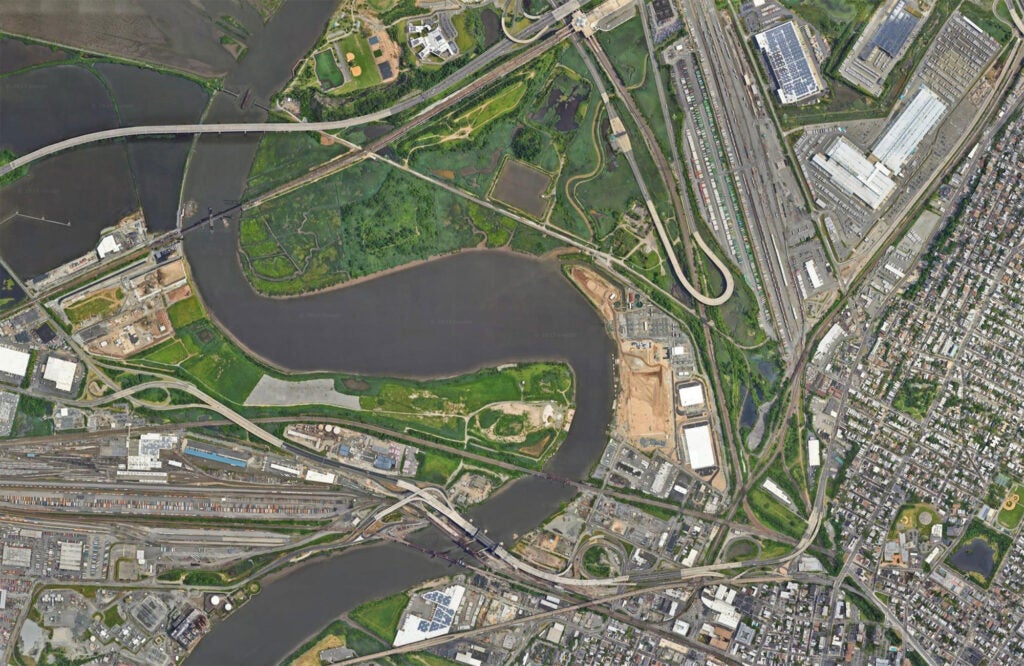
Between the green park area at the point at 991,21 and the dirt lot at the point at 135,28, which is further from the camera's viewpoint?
the green park area at the point at 991,21

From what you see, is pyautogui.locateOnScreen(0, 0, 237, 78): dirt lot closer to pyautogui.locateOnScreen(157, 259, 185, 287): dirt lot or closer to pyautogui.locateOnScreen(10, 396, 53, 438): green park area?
pyautogui.locateOnScreen(157, 259, 185, 287): dirt lot

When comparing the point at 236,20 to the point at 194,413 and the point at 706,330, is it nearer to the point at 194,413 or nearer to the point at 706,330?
the point at 194,413

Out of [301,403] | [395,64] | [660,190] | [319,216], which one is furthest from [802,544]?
[395,64]

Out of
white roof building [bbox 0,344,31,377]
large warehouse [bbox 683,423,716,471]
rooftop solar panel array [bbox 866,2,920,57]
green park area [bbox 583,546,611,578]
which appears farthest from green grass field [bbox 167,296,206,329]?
rooftop solar panel array [bbox 866,2,920,57]

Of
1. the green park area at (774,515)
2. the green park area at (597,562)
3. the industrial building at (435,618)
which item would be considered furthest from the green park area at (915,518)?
the industrial building at (435,618)

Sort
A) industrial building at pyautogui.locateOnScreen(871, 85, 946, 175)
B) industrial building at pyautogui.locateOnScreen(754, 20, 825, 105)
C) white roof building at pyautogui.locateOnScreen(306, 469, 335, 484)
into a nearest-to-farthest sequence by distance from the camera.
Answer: white roof building at pyautogui.locateOnScreen(306, 469, 335, 484) < industrial building at pyautogui.locateOnScreen(754, 20, 825, 105) < industrial building at pyautogui.locateOnScreen(871, 85, 946, 175)

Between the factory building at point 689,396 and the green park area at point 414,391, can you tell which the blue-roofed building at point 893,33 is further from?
the green park area at point 414,391
